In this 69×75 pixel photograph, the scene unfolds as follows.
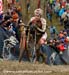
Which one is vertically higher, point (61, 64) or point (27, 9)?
point (27, 9)

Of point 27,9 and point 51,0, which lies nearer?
point 27,9

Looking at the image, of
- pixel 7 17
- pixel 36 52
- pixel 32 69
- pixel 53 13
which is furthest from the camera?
pixel 53 13

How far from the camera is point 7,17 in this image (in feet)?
43.9

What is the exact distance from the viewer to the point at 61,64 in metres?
12.9

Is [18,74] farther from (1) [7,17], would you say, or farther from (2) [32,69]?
(1) [7,17]

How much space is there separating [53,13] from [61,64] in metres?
9.54

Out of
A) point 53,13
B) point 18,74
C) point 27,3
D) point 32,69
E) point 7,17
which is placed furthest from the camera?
point 53,13

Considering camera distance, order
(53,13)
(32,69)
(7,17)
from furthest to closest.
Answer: (53,13)
(7,17)
(32,69)

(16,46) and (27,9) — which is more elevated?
(27,9)

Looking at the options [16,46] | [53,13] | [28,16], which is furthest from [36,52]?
[53,13]

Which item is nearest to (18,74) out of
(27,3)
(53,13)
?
(27,3)

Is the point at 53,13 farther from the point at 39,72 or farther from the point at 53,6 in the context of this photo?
the point at 39,72

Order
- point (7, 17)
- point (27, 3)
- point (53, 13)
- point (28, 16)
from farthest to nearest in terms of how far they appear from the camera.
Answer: point (53, 13) < point (27, 3) < point (28, 16) < point (7, 17)

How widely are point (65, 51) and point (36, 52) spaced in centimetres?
110
